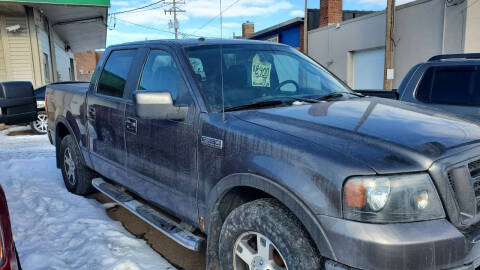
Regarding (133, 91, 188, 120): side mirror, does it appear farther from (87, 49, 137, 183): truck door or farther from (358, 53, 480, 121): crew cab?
(358, 53, 480, 121): crew cab

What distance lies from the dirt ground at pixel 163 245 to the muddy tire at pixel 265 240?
0.96 meters

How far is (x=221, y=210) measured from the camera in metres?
2.64

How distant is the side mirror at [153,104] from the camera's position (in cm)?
279

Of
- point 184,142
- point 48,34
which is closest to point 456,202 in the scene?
point 184,142

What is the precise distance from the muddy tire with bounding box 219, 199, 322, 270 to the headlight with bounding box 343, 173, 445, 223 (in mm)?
319

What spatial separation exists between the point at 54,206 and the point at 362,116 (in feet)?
12.5

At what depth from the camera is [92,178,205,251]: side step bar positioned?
2859mm

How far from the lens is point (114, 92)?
13.3ft

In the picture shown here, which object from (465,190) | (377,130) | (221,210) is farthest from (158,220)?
(465,190)

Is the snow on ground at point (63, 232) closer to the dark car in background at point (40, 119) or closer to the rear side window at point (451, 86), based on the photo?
the rear side window at point (451, 86)

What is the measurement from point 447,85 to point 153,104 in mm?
3822

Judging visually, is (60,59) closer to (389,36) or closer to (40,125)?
(40,125)

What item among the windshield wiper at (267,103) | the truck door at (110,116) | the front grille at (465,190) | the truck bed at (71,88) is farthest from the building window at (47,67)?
the front grille at (465,190)

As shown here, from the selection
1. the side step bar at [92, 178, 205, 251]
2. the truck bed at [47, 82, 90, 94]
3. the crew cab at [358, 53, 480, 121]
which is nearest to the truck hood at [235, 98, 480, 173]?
the side step bar at [92, 178, 205, 251]
